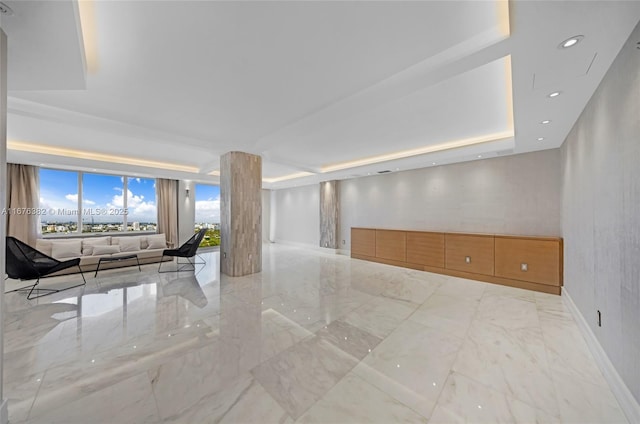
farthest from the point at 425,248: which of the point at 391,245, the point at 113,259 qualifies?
the point at 113,259

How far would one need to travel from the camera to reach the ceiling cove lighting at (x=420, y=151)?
13.9ft

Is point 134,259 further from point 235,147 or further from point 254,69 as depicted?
point 254,69

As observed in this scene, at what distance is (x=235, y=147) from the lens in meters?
4.68

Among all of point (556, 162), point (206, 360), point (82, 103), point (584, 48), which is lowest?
point (206, 360)

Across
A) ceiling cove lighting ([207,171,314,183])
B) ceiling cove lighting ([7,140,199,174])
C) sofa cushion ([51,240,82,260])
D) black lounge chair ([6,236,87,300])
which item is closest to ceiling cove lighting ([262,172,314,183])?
ceiling cove lighting ([207,171,314,183])

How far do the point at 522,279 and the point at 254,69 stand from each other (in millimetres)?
5272

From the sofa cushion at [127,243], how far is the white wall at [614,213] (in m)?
8.32

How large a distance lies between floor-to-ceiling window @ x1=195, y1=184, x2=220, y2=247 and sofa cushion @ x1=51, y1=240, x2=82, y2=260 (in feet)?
10.6

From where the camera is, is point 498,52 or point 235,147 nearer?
point 498,52

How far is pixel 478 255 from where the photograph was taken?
4.59 m

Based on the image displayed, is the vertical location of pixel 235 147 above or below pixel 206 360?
above

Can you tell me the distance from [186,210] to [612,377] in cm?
939

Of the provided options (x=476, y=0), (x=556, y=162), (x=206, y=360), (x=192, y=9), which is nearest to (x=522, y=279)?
(x=556, y=162)

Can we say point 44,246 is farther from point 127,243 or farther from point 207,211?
point 207,211
